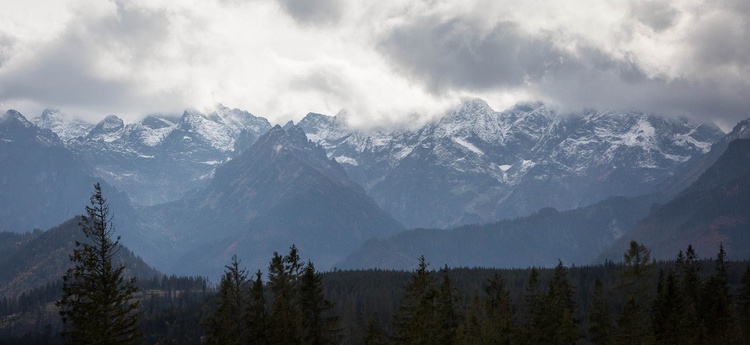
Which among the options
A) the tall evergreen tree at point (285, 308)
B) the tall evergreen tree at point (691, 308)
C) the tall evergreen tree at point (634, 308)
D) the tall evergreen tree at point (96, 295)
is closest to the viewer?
the tall evergreen tree at point (96, 295)

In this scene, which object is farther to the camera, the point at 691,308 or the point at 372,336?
the point at 691,308

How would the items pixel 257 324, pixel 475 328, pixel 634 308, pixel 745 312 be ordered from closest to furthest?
pixel 257 324 < pixel 634 308 < pixel 475 328 < pixel 745 312

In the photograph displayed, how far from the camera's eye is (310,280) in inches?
3317

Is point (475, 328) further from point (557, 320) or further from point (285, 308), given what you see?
point (285, 308)

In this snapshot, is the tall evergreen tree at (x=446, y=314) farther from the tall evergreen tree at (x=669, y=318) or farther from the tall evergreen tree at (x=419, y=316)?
the tall evergreen tree at (x=669, y=318)

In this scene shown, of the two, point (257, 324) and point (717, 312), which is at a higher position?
point (257, 324)

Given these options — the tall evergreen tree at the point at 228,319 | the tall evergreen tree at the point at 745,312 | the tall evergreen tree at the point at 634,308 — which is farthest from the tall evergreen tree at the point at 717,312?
the tall evergreen tree at the point at 228,319

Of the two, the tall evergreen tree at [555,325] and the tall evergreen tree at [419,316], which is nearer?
the tall evergreen tree at [419,316]

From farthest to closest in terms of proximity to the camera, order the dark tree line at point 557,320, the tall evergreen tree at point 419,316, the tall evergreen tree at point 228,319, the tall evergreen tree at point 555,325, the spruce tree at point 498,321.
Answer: the tall evergreen tree at point 555,325 → the spruce tree at point 498,321 → the dark tree line at point 557,320 → the tall evergreen tree at point 419,316 → the tall evergreen tree at point 228,319

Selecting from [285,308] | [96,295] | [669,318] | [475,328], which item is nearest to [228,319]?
[285,308]

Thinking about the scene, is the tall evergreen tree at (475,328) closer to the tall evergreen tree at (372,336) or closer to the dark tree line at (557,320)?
the dark tree line at (557,320)

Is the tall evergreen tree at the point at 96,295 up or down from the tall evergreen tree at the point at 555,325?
up

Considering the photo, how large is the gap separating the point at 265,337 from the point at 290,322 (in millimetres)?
2589

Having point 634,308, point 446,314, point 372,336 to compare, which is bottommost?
point 372,336
